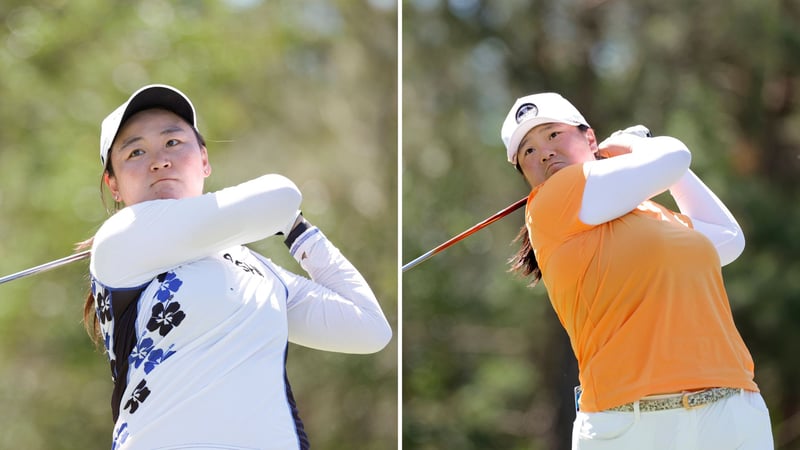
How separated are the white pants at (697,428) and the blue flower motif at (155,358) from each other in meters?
0.81

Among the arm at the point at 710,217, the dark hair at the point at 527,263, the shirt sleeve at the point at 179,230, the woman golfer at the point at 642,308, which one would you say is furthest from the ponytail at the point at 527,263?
the shirt sleeve at the point at 179,230

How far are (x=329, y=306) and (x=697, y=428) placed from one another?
0.71m

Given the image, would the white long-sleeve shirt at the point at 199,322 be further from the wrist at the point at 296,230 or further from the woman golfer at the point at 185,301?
the wrist at the point at 296,230

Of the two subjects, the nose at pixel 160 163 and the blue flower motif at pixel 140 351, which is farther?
the nose at pixel 160 163

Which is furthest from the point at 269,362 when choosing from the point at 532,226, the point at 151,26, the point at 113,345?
the point at 151,26

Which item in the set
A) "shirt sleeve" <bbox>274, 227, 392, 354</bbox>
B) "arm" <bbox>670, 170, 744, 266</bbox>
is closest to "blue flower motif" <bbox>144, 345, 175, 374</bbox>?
"shirt sleeve" <bbox>274, 227, 392, 354</bbox>

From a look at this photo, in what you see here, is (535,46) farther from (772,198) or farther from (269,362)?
(269,362)

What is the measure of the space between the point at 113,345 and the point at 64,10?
8.41 metres

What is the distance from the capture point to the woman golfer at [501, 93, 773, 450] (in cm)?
209

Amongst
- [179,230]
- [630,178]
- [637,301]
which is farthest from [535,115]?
[179,230]

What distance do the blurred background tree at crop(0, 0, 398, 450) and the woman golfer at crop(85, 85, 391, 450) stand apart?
6115 mm

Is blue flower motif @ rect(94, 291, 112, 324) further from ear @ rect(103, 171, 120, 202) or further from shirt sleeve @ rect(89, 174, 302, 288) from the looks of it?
→ ear @ rect(103, 171, 120, 202)

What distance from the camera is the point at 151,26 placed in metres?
9.78

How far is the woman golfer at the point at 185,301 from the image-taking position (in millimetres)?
1862
